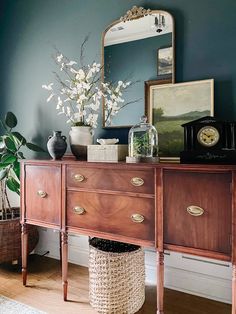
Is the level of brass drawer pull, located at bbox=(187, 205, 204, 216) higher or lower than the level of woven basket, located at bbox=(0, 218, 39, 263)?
higher

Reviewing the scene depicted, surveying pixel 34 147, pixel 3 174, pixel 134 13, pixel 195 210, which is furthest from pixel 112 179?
pixel 134 13

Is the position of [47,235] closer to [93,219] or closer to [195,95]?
[93,219]

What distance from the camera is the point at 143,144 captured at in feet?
6.08

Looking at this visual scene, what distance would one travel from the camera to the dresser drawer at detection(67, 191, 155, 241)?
1.64m

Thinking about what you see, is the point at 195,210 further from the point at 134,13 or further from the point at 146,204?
the point at 134,13

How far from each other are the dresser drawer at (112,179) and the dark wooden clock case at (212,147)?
0.24 metres

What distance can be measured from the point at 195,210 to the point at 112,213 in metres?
0.51

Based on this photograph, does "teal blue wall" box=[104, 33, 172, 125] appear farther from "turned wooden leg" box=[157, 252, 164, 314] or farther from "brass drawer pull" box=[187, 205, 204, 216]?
"turned wooden leg" box=[157, 252, 164, 314]

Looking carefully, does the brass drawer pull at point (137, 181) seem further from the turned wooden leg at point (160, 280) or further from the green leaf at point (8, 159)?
the green leaf at point (8, 159)

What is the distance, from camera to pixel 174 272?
219cm

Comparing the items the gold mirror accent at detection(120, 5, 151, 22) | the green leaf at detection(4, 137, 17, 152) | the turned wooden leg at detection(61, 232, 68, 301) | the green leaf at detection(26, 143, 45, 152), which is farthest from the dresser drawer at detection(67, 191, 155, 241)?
the gold mirror accent at detection(120, 5, 151, 22)

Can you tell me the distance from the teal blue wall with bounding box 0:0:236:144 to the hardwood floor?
120cm

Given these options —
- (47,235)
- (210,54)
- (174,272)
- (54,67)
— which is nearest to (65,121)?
(54,67)

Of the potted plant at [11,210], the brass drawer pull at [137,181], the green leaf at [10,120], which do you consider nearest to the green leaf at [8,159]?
the potted plant at [11,210]
